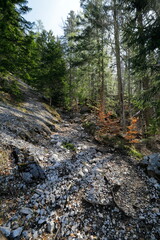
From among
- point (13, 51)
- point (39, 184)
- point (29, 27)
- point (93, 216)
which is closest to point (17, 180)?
point (39, 184)

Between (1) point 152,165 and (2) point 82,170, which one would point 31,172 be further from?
(1) point 152,165

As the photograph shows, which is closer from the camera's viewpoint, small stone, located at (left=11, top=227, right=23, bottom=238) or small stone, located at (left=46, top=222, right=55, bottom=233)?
small stone, located at (left=11, top=227, right=23, bottom=238)

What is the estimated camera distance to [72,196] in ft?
12.4

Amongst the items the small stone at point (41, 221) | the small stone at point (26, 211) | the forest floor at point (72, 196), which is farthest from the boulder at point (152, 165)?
the small stone at point (26, 211)

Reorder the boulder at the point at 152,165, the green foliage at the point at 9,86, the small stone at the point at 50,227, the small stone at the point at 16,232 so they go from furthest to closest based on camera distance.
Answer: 1. the green foliage at the point at 9,86
2. the boulder at the point at 152,165
3. the small stone at the point at 50,227
4. the small stone at the point at 16,232

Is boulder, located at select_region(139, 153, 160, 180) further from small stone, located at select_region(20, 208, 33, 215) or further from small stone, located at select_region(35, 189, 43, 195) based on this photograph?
small stone, located at select_region(20, 208, 33, 215)

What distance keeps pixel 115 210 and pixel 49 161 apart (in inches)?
118

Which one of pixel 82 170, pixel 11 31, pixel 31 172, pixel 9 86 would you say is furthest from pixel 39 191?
pixel 9 86

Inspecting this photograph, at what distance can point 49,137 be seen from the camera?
7.66 metres

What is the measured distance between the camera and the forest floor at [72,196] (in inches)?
116

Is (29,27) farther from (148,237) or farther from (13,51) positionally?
(148,237)

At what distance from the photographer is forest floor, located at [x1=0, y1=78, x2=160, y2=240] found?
2.96 metres

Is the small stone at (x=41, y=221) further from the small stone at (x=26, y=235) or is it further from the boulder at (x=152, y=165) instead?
the boulder at (x=152, y=165)

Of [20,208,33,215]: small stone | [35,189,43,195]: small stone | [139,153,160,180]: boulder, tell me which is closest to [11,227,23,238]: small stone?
[20,208,33,215]: small stone
